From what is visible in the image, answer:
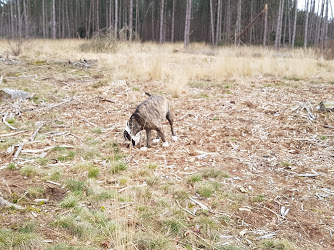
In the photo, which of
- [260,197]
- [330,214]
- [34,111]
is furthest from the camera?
[34,111]

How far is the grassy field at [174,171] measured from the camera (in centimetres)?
308

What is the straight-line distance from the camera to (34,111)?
7.73m

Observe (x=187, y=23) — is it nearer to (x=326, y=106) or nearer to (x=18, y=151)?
(x=326, y=106)

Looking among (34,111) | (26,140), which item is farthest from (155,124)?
(34,111)

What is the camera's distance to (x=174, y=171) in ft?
15.7

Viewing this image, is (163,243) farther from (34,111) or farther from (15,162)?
(34,111)

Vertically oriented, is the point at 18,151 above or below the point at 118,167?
above

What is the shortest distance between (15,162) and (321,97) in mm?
8459

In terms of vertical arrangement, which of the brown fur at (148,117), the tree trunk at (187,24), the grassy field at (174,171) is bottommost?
the grassy field at (174,171)

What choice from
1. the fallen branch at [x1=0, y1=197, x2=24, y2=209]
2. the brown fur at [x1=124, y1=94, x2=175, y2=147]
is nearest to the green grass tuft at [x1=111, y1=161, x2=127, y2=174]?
the brown fur at [x1=124, y1=94, x2=175, y2=147]

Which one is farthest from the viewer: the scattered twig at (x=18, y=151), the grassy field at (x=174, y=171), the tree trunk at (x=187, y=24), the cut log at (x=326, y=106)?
the tree trunk at (x=187, y=24)

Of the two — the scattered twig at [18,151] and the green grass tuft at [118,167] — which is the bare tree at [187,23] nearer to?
the scattered twig at [18,151]

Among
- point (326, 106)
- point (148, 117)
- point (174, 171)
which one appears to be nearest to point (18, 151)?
point (148, 117)

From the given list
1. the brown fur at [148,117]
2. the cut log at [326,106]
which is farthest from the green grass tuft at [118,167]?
the cut log at [326,106]
